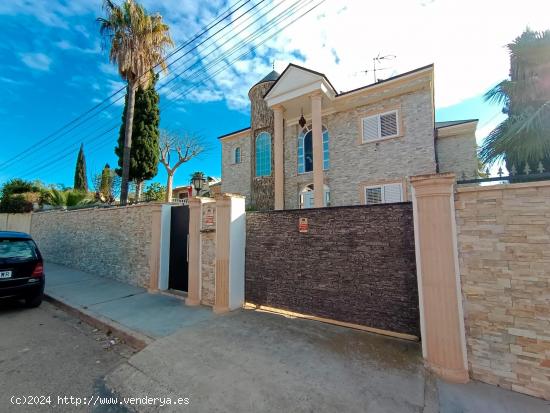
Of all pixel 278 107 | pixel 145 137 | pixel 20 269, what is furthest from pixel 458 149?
pixel 145 137

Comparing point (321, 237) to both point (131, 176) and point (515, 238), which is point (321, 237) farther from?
point (131, 176)

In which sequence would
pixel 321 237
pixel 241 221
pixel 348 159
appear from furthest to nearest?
1. pixel 348 159
2. pixel 241 221
3. pixel 321 237

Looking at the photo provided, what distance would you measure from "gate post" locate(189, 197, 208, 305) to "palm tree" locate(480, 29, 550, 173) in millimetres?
8881

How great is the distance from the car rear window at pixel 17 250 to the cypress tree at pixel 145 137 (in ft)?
28.6

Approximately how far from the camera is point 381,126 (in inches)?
405

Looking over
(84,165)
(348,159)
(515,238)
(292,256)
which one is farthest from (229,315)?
(84,165)

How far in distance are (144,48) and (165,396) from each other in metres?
13.9

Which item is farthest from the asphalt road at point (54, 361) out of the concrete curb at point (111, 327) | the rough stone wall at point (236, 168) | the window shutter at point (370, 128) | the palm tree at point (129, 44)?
the window shutter at point (370, 128)

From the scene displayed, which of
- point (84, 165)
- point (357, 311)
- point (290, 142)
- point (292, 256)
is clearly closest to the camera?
point (357, 311)

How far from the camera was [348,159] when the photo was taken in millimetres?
10883

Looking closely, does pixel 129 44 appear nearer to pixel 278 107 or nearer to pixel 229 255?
pixel 278 107

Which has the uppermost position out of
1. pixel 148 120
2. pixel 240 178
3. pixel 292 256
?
pixel 148 120

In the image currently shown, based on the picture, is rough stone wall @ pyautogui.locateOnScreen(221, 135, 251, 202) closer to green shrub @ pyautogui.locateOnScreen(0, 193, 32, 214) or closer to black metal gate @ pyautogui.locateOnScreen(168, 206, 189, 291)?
black metal gate @ pyautogui.locateOnScreen(168, 206, 189, 291)

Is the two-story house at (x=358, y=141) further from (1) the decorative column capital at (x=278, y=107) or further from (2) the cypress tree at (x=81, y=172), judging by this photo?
(2) the cypress tree at (x=81, y=172)
